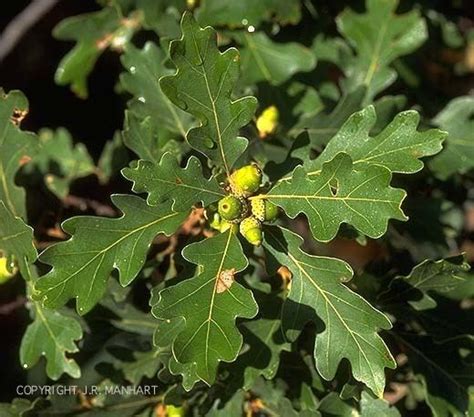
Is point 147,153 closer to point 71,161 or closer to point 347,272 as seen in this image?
point 347,272

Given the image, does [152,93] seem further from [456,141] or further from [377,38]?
[456,141]

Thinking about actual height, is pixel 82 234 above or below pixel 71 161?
above

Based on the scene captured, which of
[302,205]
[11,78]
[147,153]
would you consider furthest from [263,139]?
[11,78]

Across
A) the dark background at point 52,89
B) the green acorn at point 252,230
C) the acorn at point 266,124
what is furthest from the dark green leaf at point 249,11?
the dark background at point 52,89

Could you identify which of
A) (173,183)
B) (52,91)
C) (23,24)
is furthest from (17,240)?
(52,91)

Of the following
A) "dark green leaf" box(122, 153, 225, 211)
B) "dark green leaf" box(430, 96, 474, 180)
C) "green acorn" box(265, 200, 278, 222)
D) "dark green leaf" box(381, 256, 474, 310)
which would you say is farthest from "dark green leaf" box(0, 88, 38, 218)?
"dark green leaf" box(430, 96, 474, 180)
